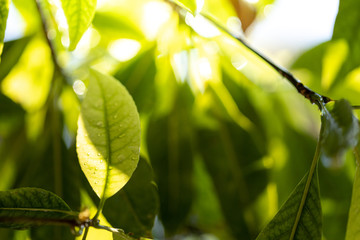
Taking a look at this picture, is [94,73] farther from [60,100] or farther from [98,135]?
[60,100]

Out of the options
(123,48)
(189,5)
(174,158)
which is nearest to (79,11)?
(189,5)

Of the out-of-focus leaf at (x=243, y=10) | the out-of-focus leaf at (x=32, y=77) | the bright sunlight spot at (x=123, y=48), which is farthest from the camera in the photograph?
the bright sunlight spot at (x=123, y=48)

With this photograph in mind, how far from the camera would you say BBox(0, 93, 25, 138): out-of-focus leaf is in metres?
0.87

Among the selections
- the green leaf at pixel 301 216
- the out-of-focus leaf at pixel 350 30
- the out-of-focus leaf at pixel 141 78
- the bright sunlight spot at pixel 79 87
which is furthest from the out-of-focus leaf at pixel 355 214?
the bright sunlight spot at pixel 79 87

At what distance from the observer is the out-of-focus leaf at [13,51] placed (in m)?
0.86

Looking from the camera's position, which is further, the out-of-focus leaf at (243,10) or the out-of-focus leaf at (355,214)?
the out-of-focus leaf at (243,10)

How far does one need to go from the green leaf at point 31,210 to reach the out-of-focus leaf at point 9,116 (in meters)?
0.44

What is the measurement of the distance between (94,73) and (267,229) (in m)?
0.27

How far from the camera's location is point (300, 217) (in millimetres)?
532

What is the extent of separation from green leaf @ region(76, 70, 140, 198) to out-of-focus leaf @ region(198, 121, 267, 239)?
1.35ft

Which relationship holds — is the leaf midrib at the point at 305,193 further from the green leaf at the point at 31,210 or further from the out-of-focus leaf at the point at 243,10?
the out-of-focus leaf at the point at 243,10

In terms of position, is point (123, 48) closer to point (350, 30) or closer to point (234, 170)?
point (234, 170)

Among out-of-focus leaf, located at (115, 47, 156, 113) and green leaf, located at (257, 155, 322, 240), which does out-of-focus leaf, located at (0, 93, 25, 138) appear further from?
green leaf, located at (257, 155, 322, 240)

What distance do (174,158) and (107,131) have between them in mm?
390
